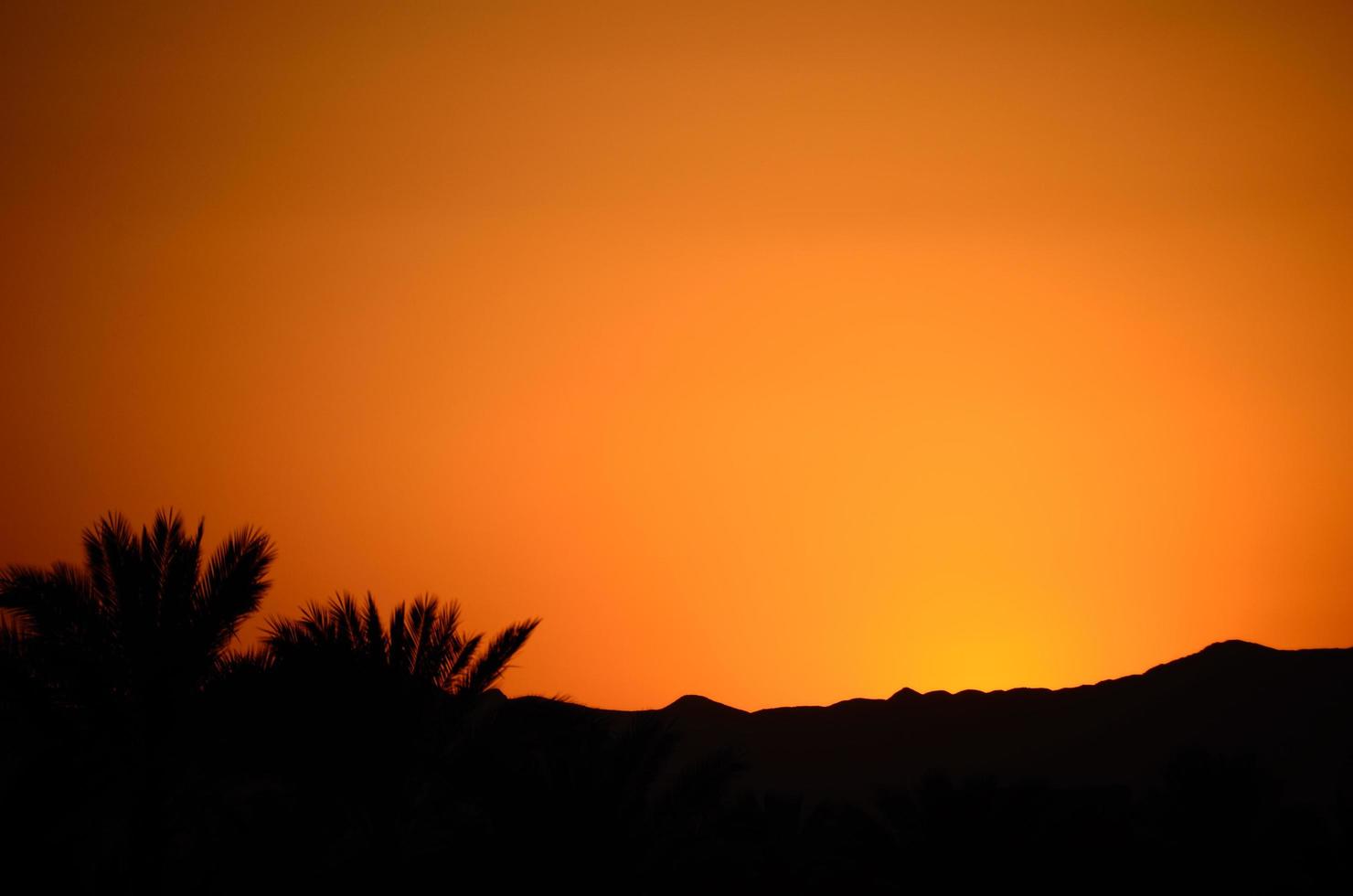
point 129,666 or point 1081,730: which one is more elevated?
point 1081,730

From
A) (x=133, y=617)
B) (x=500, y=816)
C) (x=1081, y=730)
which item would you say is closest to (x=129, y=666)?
(x=133, y=617)

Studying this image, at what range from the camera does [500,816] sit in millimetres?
16000

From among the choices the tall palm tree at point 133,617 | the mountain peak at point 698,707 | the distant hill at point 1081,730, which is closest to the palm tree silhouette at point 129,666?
the tall palm tree at point 133,617

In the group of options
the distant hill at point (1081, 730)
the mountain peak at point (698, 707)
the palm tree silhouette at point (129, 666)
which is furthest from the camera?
the mountain peak at point (698, 707)

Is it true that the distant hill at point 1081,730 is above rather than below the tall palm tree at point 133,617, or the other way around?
above

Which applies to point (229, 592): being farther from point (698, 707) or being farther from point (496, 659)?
point (698, 707)

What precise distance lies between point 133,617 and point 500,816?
523cm

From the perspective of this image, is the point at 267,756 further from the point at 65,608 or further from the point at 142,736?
the point at 65,608

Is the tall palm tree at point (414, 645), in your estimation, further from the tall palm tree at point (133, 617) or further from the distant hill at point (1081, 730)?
the distant hill at point (1081, 730)

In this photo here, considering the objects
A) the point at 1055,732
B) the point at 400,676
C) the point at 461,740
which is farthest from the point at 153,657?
the point at 1055,732

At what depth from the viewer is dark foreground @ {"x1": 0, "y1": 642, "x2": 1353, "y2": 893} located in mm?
14625

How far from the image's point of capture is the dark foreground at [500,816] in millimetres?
14625

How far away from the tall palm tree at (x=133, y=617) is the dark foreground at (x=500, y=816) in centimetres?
38

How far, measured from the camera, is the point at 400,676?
1667 centimetres
